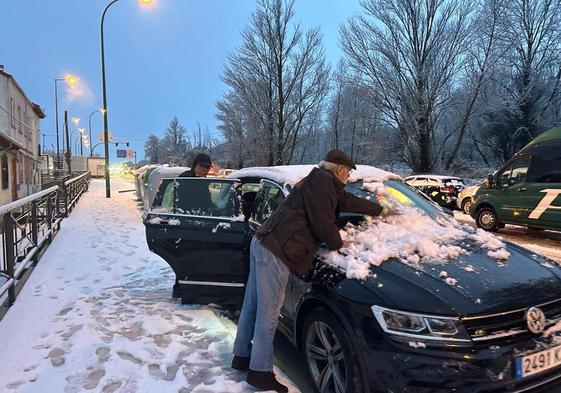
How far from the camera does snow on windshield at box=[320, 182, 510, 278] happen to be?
3052mm

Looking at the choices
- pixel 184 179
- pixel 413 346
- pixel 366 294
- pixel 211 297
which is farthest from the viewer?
pixel 184 179

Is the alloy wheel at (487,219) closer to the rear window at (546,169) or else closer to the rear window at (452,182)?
the rear window at (546,169)

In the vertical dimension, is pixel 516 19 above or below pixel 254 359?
above

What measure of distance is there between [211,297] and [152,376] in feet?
4.64

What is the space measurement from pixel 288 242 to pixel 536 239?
9.63 metres

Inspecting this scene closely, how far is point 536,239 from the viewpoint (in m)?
10.6

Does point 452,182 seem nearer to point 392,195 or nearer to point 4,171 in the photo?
point 392,195

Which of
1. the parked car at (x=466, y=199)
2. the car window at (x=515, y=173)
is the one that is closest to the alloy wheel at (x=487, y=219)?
the car window at (x=515, y=173)

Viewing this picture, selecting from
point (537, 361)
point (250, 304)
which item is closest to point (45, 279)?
point (250, 304)

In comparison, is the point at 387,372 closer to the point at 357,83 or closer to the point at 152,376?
the point at 152,376

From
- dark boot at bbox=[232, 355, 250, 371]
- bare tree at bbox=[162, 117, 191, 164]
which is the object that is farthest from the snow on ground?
bare tree at bbox=[162, 117, 191, 164]

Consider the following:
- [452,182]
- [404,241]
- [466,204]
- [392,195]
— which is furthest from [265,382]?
[452,182]

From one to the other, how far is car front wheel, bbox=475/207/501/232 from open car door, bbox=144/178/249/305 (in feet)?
30.0

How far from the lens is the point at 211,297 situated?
4.89m
